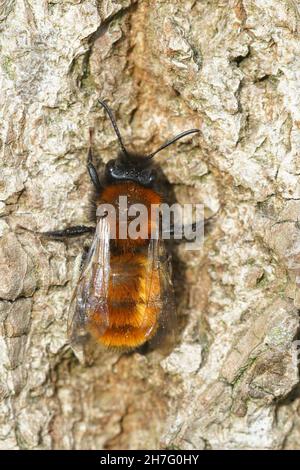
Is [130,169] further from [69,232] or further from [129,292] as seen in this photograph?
[129,292]

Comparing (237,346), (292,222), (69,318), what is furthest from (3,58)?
(237,346)

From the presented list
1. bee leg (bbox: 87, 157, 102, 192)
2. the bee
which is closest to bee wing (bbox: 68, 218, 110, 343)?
the bee

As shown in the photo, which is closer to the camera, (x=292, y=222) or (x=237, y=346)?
(x=292, y=222)

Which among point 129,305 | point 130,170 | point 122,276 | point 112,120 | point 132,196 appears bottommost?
point 129,305

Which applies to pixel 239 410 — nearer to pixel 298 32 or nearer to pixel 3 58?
pixel 298 32

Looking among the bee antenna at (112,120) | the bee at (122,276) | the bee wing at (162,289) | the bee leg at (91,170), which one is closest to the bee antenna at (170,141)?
the bee at (122,276)

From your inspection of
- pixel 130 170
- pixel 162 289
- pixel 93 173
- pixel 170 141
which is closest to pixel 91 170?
pixel 93 173
